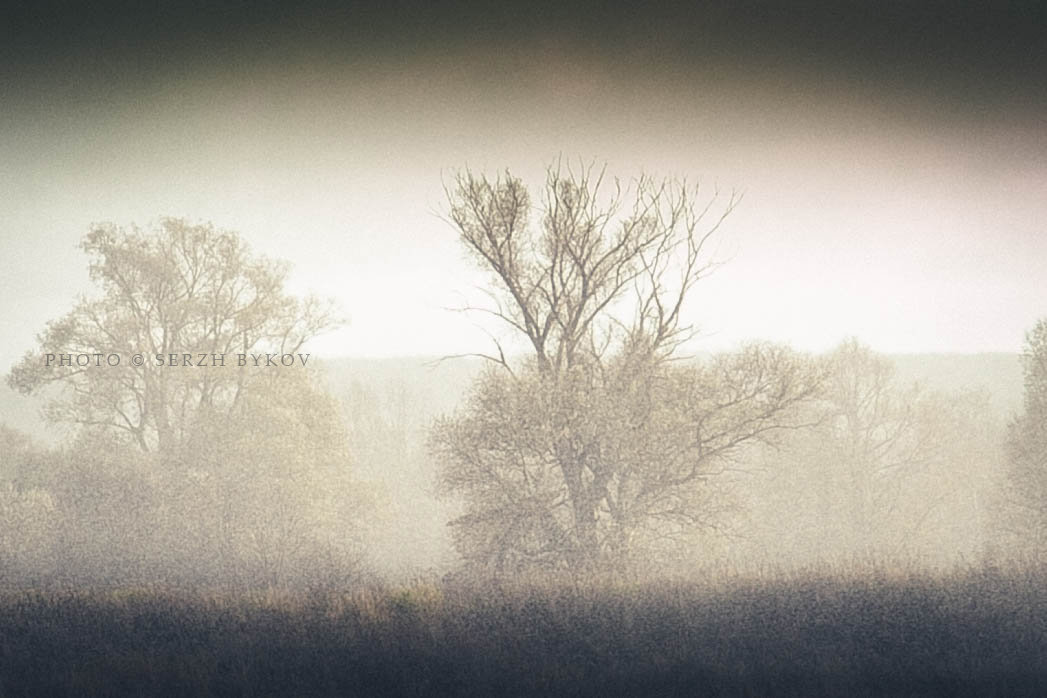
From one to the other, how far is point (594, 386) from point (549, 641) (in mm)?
9530

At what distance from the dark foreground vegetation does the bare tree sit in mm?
5872

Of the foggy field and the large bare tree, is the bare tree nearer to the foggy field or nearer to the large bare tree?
the foggy field

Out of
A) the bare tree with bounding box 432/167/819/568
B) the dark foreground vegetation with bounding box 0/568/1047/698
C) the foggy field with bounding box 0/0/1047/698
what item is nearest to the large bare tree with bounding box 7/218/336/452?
the foggy field with bounding box 0/0/1047/698

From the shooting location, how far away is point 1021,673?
30.0 ft

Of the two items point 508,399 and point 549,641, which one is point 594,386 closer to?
point 508,399

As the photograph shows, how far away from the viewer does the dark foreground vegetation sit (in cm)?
881

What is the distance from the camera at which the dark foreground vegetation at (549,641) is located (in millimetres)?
8812

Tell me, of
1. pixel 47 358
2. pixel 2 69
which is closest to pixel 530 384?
pixel 47 358

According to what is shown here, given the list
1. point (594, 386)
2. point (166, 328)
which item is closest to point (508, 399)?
point (594, 386)

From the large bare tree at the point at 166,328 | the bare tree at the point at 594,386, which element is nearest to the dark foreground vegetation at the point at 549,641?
the bare tree at the point at 594,386

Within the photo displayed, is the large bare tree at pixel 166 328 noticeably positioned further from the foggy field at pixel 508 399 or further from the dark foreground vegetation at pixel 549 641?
the dark foreground vegetation at pixel 549 641

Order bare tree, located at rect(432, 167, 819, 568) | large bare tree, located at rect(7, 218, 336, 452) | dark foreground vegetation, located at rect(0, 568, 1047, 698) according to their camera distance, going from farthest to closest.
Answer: large bare tree, located at rect(7, 218, 336, 452) < bare tree, located at rect(432, 167, 819, 568) < dark foreground vegetation, located at rect(0, 568, 1047, 698)

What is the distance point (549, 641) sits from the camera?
33.1 feet

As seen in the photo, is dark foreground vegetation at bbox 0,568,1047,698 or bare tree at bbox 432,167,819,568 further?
bare tree at bbox 432,167,819,568
